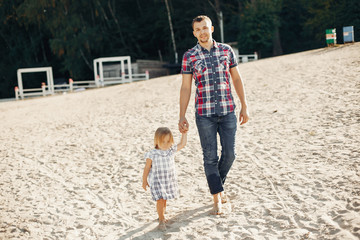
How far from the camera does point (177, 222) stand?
441 cm

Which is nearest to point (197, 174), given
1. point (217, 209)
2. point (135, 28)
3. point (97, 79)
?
point (217, 209)

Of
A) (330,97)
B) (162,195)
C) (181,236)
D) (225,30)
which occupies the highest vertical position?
(225,30)

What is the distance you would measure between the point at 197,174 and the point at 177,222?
6.40 feet

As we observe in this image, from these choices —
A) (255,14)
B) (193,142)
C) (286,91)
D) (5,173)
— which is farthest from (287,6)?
(5,173)

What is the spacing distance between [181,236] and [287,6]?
1272 inches

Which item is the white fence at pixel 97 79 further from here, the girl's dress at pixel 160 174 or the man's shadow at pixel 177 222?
the girl's dress at pixel 160 174

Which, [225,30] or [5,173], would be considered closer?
[5,173]

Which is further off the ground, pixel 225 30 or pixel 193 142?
pixel 225 30

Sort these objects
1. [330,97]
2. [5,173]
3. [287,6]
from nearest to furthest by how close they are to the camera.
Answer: [5,173]
[330,97]
[287,6]

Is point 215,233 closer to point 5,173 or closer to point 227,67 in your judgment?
point 227,67

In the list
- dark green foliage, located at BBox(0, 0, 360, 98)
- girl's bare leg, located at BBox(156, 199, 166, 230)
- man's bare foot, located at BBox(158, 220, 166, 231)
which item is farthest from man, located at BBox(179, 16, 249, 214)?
dark green foliage, located at BBox(0, 0, 360, 98)

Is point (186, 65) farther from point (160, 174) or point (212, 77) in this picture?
point (160, 174)

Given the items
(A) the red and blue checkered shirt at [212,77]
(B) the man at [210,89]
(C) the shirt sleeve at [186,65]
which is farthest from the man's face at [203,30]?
(C) the shirt sleeve at [186,65]

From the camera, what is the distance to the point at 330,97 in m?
9.73
